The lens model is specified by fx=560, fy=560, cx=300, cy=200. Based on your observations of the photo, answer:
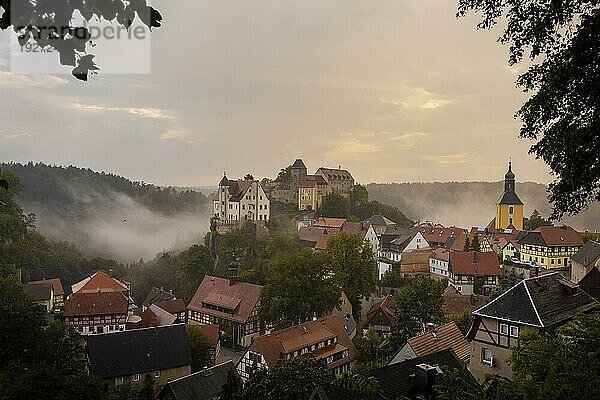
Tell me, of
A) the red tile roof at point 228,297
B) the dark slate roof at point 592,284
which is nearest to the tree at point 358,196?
the red tile roof at point 228,297

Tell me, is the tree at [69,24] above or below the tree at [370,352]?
above

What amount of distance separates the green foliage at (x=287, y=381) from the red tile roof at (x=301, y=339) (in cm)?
582

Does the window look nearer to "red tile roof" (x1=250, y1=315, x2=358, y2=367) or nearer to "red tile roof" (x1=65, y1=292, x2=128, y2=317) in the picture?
"red tile roof" (x1=250, y1=315, x2=358, y2=367)

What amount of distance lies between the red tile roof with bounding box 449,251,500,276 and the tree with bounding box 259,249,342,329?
468 inches

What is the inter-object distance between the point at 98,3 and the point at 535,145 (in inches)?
188

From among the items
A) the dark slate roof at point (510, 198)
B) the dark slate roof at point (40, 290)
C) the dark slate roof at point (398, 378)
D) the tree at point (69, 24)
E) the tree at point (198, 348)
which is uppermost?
the tree at point (69, 24)

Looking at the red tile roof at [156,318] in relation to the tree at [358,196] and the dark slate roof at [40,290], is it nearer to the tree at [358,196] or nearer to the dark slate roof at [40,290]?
the dark slate roof at [40,290]

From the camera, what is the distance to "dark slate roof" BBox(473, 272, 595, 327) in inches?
572

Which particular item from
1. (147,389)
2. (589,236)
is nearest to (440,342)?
(147,389)

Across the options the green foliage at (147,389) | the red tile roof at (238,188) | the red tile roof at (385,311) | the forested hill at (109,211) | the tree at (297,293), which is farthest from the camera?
the forested hill at (109,211)

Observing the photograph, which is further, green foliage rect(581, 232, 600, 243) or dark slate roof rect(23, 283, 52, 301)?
green foliage rect(581, 232, 600, 243)

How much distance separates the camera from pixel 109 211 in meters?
73.2

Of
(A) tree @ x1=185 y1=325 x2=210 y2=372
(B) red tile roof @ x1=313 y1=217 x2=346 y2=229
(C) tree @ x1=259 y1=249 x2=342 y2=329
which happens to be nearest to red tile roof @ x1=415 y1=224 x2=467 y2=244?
(B) red tile roof @ x1=313 y1=217 x2=346 y2=229

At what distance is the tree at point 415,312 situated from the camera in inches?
859
